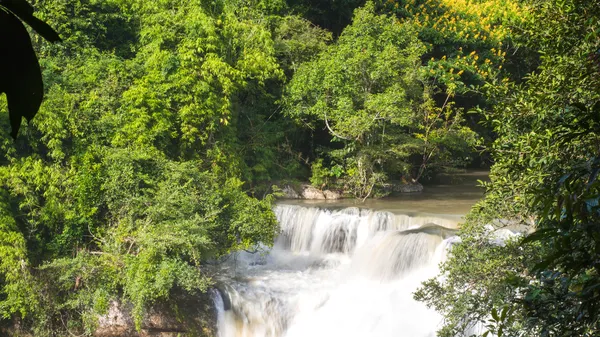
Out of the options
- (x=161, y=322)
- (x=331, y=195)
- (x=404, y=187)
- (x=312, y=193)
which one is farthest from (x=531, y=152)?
(x=404, y=187)

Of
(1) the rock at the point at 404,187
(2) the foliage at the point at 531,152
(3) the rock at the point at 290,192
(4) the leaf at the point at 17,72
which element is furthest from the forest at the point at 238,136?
(4) the leaf at the point at 17,72

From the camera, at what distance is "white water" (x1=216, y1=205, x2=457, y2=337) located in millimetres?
10461

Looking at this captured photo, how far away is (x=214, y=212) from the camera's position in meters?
10.4

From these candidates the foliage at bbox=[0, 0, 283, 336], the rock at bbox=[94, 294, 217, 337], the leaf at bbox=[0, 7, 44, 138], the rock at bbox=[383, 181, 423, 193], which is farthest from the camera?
the rock at bbox=[383, 181, 423, 193]

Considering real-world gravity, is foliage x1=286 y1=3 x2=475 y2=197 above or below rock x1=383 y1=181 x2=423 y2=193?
above

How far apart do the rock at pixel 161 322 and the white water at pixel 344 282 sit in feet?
1.19

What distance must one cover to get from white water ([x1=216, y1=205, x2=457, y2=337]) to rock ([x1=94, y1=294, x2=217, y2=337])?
36cm

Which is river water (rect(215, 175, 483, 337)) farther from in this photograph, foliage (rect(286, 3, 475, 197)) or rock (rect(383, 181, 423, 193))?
rock (rect(383, 181, 423, 193))

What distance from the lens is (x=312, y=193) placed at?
15.2 m

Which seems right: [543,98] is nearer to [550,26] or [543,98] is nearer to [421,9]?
[550,26]

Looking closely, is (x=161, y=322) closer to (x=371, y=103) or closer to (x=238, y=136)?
(x=238, y=136)

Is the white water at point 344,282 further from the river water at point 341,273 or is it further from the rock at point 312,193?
the rock at point 312,193

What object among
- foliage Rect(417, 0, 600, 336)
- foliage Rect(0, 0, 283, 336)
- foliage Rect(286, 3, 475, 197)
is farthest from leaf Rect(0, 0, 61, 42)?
foliage Rect(286, 3, 475, 197)

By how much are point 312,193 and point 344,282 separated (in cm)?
398
